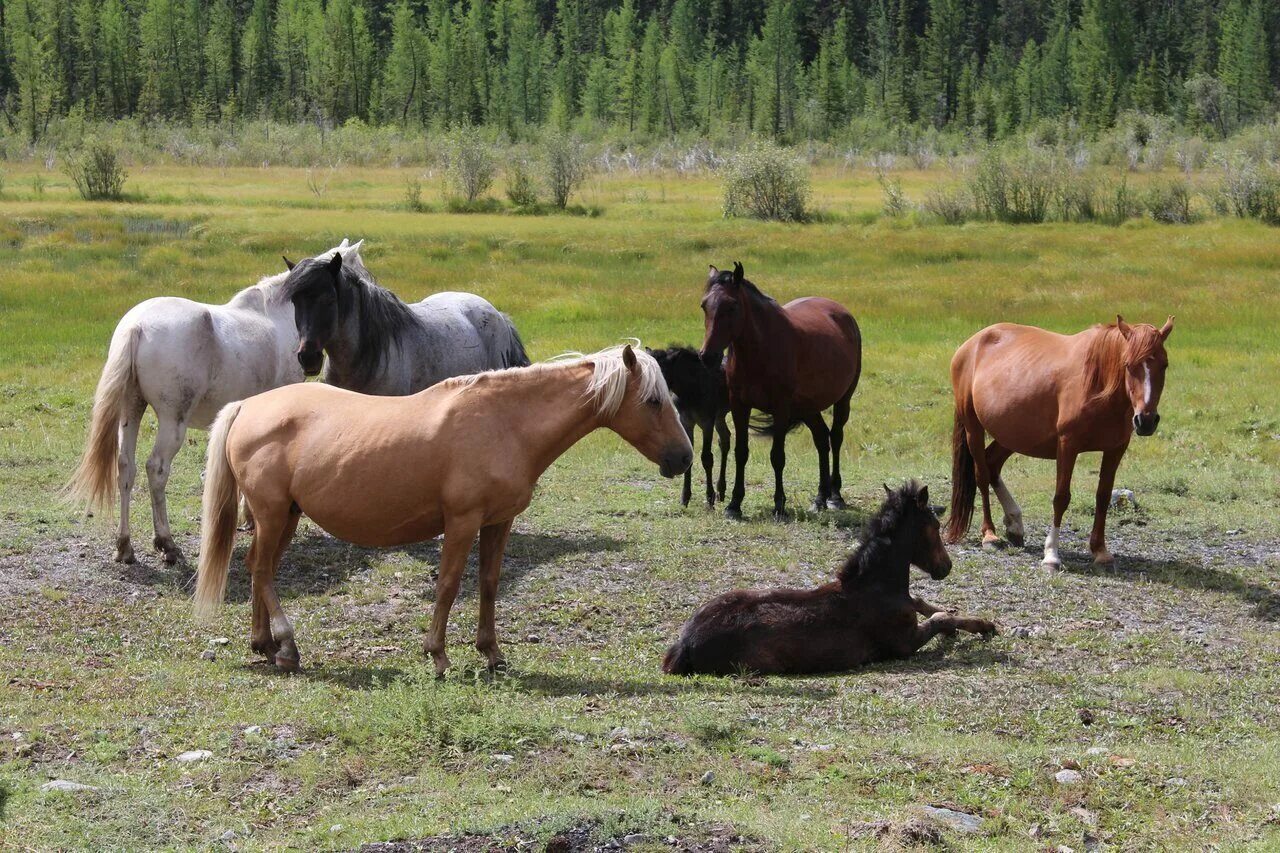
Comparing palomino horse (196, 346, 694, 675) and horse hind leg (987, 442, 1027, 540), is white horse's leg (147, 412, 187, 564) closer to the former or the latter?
palomino horse (196, 346, 694, 675)

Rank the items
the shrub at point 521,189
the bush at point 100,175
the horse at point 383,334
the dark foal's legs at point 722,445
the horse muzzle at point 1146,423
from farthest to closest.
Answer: the shrub at point 521,189 < the bush at point 100,175 < the dark foal's legs at point 722,445 < the horse at point 383,334 < the horse muzzle at point 1146,423

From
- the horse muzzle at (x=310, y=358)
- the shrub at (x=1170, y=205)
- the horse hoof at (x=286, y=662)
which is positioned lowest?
the horse hoof at (x=286, y=662)

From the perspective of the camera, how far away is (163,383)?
10.5m

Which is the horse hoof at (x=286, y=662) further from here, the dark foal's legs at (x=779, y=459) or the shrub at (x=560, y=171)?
the shrub at (x=560, y=171)

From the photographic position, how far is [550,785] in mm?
5633

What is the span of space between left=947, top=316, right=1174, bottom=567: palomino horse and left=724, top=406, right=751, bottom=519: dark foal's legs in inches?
77.1

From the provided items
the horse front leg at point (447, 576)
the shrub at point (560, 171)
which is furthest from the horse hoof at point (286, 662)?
the shrub at point (560, 171)

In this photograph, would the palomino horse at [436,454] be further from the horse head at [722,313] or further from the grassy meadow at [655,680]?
the horse head at [722,313]

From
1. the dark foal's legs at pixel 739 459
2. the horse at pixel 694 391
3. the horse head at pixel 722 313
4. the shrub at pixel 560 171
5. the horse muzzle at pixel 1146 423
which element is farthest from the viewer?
the shrub at pixel 560 171

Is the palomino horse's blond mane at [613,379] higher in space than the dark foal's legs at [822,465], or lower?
higher

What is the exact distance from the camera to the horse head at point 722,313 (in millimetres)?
12141

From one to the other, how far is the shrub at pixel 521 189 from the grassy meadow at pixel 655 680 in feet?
87.4

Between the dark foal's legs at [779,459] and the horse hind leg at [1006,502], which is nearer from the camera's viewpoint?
the horse hind leg at [1006,502]

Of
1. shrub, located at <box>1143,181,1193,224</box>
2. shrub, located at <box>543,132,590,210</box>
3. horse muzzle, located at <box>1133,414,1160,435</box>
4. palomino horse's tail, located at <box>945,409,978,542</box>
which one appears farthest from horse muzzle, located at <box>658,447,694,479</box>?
Answer: shrub, located at <box>543,132,590,210</box>
